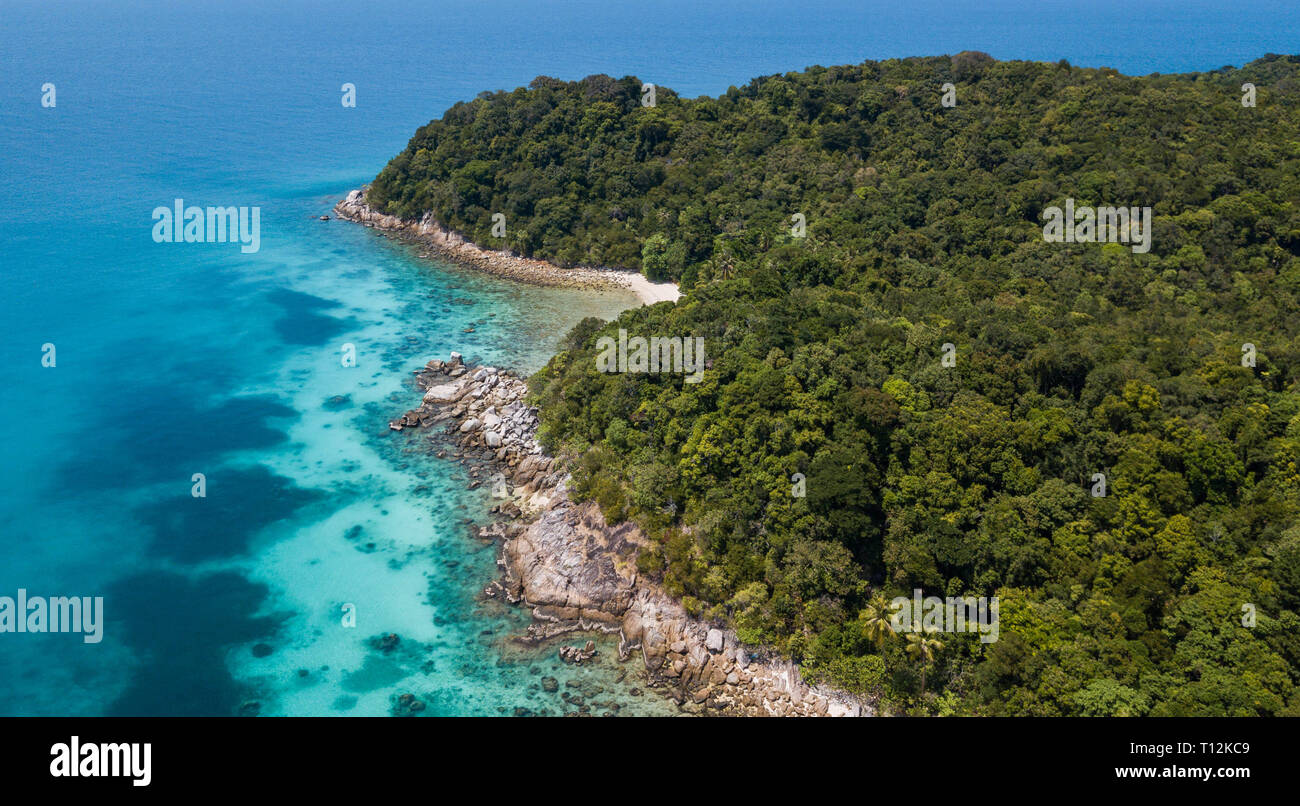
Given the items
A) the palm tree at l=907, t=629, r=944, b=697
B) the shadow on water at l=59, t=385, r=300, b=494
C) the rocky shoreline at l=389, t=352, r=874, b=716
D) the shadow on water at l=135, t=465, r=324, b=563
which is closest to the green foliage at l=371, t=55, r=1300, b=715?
the palm tree at l=907, t=629, r=944, b=697

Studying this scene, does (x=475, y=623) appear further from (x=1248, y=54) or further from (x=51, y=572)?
(x=1248, y=54)

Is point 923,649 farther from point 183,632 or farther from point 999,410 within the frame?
point 183,632

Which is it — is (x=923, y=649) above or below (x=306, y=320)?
below

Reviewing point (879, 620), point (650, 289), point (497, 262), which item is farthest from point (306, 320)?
point (879, 620)

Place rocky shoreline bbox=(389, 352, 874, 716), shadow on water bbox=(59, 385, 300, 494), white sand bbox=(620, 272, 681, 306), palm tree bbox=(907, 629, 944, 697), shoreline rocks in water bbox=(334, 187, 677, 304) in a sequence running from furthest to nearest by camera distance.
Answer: shoreline rocks in water bbox=(334, 187, 677, 304)
white sand bbox=(620, 272, 681, 306)
shadow on water bbox=(59, 385, 300, 494)
rocky shoreline bbox=(389, 352, 874, 716)
palm tree bbox=(907, 629, 944, 697)

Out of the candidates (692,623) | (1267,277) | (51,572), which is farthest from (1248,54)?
(51,572)

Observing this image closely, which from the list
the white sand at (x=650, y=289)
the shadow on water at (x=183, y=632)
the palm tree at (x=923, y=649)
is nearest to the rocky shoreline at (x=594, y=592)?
the palm tree at (x=923, y=649)

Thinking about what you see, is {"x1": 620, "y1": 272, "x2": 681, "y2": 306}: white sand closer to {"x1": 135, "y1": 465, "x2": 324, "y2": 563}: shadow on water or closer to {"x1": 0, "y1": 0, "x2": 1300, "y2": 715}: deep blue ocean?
{"x1": 0, "y1": 0, "x2": 1300, "y2": 715}: deep blue ocean
